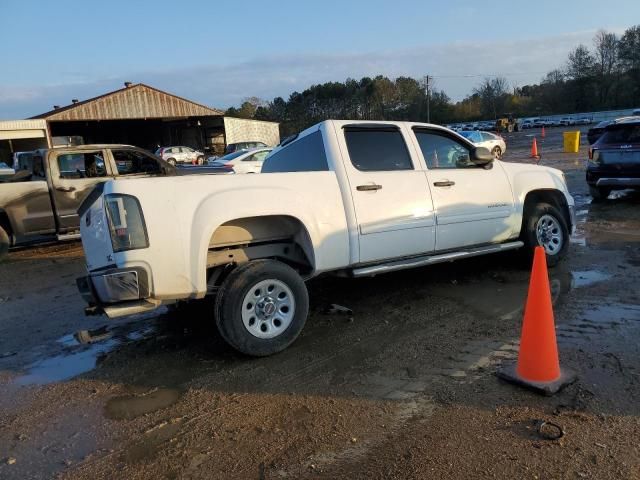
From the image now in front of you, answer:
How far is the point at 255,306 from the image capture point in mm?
4281

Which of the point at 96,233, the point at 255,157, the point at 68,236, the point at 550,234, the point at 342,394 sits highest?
the point at 255,157

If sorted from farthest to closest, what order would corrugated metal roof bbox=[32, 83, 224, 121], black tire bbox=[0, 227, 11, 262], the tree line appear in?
the tree line < corrugated metal roof bbox=[32, 83, 224, 121] < black tire bbox=[0, 227, 11, 262]

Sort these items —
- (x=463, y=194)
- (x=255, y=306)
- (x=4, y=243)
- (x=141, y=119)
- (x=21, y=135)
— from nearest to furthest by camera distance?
(x=255, y=306) → (x=463, y=194) → (x=4, y=243) → (x=21, y=135) → (x=141, y=119)

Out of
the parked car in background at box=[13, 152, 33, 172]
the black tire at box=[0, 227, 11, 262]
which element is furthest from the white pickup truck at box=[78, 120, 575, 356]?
the parked car in background at box=[13, 152, 33, 172]

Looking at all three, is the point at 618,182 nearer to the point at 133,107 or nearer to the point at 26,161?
the point at 26,161

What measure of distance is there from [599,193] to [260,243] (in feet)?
32.0

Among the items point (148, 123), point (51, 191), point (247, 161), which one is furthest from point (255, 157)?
point (148, 123)

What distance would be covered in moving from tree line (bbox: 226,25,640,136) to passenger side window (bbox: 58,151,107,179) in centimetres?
7543

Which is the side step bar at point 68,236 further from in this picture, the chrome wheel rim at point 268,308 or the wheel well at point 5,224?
the chrome wheel rim at point 268,308

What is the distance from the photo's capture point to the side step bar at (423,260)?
15.8 feet

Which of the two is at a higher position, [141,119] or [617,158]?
[141,119]

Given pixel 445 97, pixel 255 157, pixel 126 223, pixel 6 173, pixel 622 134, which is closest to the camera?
pixel 126 223

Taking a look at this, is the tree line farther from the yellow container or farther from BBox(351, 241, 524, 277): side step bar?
BBox(351, 241, 524, 277): side step bar

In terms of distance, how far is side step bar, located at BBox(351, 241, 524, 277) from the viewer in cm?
481
